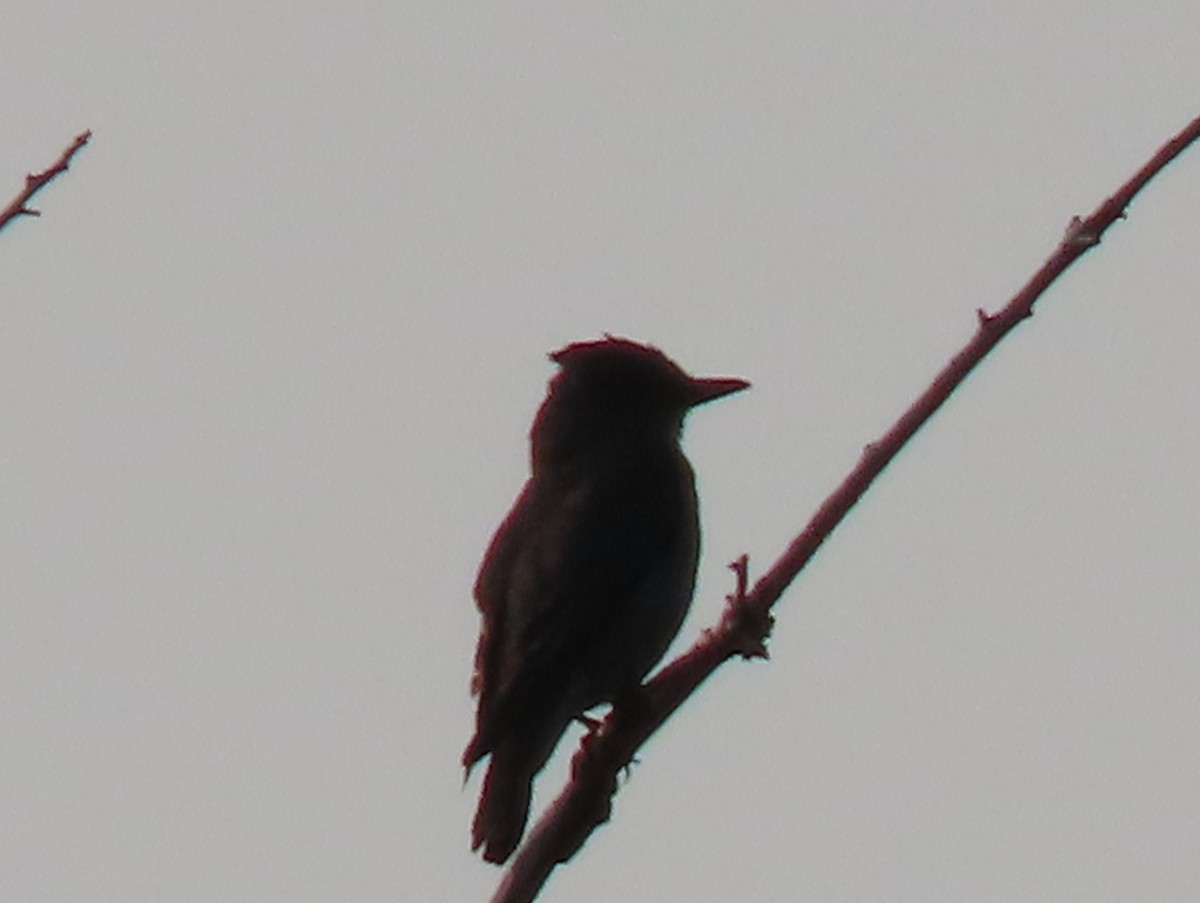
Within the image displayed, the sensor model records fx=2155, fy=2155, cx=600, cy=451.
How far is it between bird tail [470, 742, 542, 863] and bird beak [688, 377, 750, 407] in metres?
2.07

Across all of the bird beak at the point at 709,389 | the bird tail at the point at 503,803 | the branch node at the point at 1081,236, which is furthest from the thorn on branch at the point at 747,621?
the bird beak at the point at 709,389

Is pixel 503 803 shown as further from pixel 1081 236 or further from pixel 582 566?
pixel 1081 236

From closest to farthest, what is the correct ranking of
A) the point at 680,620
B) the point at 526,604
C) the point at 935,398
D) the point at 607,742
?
the point at 935,398, the point at 607,742, the point at 526,604, the point at 680,620

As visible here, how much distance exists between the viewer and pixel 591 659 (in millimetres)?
7453

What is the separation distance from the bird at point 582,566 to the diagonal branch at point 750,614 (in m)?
1.38

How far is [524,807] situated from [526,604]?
837mm

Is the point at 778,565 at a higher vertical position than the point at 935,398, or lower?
lower

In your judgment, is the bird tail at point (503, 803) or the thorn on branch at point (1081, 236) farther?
the bird tail at point (503, 803)

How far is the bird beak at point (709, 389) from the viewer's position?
28.1 feet

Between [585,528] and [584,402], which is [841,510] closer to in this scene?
[585,528]

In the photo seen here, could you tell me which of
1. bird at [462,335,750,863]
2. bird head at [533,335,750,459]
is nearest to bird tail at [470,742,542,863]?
bird at [462,335,750,863]

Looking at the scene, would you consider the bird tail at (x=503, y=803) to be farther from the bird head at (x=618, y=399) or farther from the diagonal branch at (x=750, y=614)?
the bird head at (x=618, y=399)

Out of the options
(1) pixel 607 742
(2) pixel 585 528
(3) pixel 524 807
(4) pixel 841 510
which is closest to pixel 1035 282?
(4) pixel 841 510

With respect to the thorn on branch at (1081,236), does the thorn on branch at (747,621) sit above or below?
below
